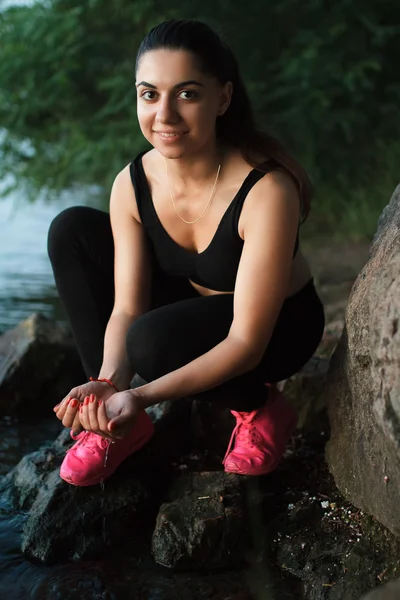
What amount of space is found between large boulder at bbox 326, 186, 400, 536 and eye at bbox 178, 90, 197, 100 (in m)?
0.59

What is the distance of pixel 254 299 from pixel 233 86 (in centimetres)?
59

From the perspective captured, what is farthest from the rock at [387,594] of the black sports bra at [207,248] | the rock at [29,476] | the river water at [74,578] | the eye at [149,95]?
the eye at [149,95]

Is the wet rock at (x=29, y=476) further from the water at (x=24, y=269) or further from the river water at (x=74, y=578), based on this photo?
the water at (x=24, y=269)

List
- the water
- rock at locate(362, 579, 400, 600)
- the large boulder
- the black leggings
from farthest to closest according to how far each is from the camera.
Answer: the water → the black leggings → the large boulder → rock at locate(362, 579, 400, 600)

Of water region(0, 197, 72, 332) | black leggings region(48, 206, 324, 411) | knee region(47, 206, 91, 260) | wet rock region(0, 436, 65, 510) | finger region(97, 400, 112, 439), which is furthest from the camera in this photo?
water region(0, 197, 72, 332)

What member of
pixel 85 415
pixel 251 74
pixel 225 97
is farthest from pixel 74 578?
pixel 251 74

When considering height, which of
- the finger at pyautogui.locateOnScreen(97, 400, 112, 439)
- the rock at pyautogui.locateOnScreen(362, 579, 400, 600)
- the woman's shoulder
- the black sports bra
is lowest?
the rock at pyautogui.locateOnScreen(362, 579, 400, 600)

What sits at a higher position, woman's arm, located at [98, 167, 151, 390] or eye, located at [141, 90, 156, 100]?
eye, located at [141, 90, 156, 100]

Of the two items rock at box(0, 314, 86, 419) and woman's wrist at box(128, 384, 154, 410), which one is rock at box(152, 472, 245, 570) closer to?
woman's wrist at box(128, 384, 154, 410)

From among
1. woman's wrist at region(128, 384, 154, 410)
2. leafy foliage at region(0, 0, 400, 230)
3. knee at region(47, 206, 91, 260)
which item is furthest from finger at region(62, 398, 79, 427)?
leafy foliage at region(0, 0, 400, 230)

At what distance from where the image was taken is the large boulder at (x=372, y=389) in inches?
58.7

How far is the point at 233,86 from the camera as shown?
208 cm

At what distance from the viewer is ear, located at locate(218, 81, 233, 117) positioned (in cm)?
204

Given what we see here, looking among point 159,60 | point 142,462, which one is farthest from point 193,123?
point 142,462
